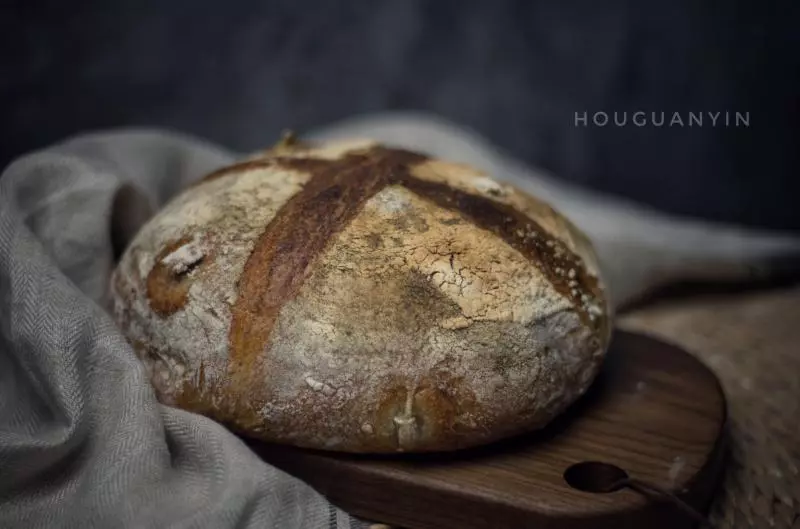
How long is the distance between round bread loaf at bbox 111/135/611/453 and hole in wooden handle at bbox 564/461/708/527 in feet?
0.22

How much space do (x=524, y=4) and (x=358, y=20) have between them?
38cm

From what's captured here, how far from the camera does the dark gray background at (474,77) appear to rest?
184 cm

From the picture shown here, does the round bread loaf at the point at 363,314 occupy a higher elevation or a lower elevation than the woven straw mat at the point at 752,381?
higher

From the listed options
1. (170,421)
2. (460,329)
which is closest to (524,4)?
(460,329)

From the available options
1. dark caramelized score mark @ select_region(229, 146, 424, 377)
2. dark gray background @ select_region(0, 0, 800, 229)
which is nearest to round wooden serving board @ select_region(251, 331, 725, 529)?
dark caramelized score mark @ select_region(229, 146, 424, 377)

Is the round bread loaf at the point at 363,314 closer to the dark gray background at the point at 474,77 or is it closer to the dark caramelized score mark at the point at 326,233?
the dark caramelized score mark at the point at 326,233

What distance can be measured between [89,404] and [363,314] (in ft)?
0.96

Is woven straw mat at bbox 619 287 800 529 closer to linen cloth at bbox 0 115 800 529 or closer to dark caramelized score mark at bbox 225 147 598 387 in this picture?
dark caramelized score mark at bbox 225 147 598 387

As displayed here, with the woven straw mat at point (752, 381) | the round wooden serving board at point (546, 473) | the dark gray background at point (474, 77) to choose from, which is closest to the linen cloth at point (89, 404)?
the round wooden serving board at point (546, 473)

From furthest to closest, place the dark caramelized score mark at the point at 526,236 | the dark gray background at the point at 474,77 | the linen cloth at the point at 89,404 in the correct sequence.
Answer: the dark gray background at the point at 474,77 < the dark caramelized score mark at the point at 526,236 < the linen cloth at the point at 89,404

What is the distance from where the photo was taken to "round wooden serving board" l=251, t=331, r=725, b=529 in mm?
820

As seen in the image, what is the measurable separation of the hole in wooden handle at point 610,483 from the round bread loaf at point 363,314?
0.07 metres

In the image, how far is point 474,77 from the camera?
2.07m

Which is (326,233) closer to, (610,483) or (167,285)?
(167,285)
